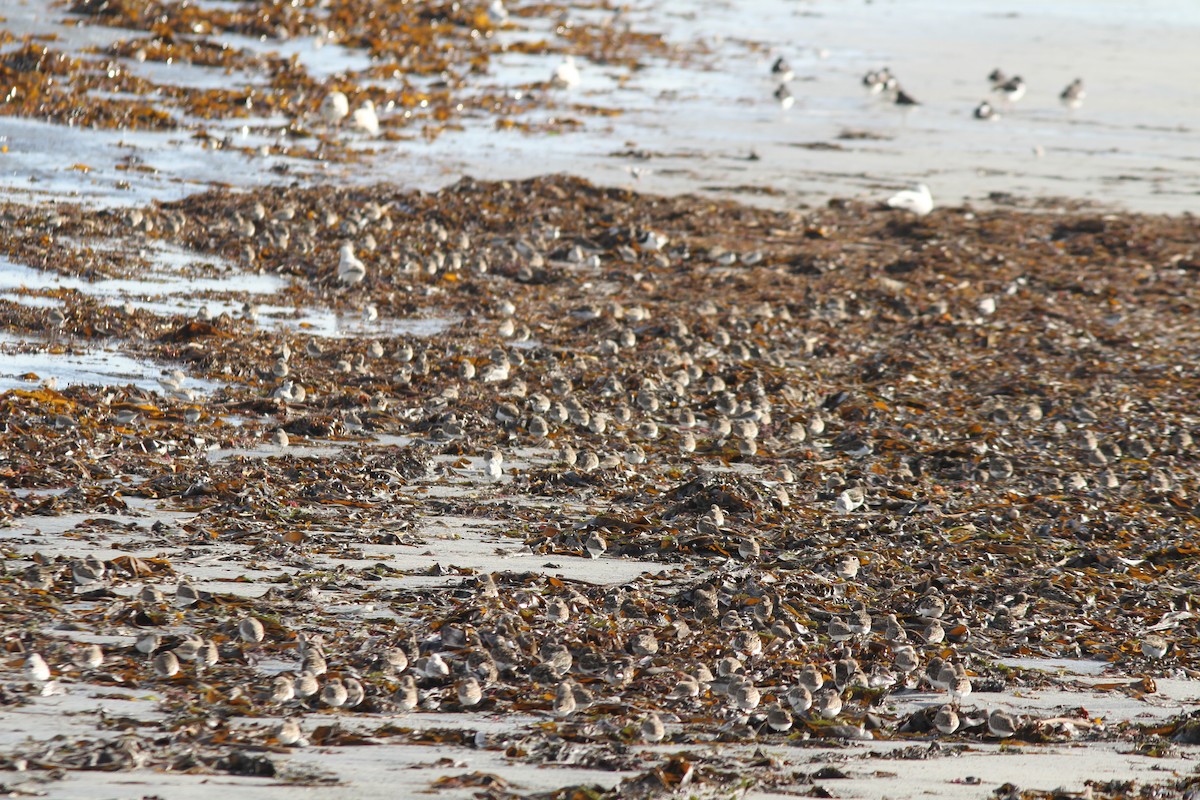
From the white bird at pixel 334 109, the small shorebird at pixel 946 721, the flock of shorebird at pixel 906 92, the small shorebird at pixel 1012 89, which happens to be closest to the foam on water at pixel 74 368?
the small shorebird at pixel 946 721

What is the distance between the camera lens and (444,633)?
3893 millimetres

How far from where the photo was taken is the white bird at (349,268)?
8.13m

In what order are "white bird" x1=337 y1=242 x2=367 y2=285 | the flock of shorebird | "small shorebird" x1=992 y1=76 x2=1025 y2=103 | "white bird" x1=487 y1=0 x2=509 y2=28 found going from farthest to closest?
"white bird" x1=487 y1=0 x2=509 y2=28
"small shorebird" x1=992 y1=76 x2=1025 y2=103
the flock of shorebird
"white bird" x1=337 y1=242 x2=367 y2=285

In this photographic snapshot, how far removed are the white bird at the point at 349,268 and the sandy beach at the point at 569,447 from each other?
17mm

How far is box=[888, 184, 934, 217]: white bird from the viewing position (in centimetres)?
1086

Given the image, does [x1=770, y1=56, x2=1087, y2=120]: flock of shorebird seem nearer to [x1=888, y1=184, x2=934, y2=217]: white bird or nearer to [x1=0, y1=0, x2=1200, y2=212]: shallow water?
[x1=0, y1=0, x2=1200, y2=212]: shallow water

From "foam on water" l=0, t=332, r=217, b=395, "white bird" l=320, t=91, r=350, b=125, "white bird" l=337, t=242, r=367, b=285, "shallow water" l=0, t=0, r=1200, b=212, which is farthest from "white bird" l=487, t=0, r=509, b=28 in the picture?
"foam on water" l=0, t=332, r=217, b=395

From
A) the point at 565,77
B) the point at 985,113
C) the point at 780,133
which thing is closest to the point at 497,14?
the point at 565,77

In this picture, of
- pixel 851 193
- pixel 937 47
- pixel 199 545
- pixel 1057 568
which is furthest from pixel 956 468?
pixel 937 47

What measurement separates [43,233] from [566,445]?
444 centimetres

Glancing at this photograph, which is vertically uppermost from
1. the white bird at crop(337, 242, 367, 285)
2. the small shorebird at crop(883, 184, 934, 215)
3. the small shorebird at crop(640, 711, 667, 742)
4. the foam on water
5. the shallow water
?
the shallow water

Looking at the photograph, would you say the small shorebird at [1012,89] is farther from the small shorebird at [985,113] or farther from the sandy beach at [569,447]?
the sandy beach at [569,447]

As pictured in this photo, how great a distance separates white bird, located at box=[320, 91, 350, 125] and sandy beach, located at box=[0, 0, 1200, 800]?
0.07m

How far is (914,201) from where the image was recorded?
429 inches
